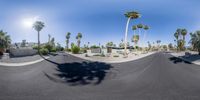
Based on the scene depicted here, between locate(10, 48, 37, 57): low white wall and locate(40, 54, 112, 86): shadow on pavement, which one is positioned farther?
locate(10, 48, 37, 57): low white wall

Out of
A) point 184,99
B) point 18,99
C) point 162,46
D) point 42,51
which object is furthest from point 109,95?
point 162,46

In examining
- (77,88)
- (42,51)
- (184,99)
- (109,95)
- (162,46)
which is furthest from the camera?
(162,46)

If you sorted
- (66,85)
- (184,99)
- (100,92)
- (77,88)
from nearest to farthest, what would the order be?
(184,99)
(100,92)
(77,88)
(66,85)

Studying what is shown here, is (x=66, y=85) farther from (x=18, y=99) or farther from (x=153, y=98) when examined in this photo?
(x=153, y=98)

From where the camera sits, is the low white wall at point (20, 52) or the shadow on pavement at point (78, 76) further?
the low white wall at point (20, 52)

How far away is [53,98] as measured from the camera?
28.5 feet

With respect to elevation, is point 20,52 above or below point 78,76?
above

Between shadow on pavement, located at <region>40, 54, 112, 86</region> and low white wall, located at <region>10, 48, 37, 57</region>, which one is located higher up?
low white wall, located at <region>10, 48, 37, 57</region>

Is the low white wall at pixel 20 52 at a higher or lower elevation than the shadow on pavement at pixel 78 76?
higher

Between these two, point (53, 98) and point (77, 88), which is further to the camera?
point (77, 88)

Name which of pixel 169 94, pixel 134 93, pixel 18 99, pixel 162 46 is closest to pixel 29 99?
pixel 18 99

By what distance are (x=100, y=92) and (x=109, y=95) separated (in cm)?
80

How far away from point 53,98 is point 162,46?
19674 cm

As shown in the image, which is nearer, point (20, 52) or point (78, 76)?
point (78, 76)
